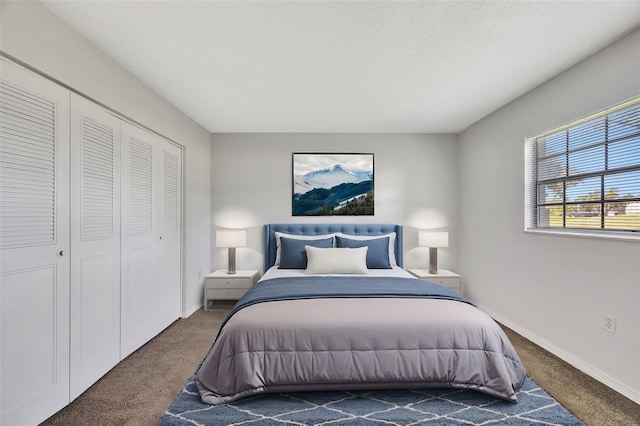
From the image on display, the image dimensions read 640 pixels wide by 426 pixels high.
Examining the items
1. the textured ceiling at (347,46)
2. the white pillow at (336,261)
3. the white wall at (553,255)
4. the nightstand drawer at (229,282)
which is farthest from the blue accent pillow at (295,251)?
the white wall at (553,255)

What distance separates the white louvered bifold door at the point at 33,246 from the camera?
5.13ft

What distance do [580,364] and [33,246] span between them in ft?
12.7

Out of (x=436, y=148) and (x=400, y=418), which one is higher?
(x=436, y=148)

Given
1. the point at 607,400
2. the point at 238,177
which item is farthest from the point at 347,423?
the point at 238,177

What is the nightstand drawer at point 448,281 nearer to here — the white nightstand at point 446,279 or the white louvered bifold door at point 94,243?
the white nightstand at point 446,279

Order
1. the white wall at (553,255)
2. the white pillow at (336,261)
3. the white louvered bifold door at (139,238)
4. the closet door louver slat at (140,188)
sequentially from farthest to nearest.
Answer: the white pillow at (336,261)
the closet door louver slat at (140,188)
the white louvered bifold door at (139,238)
the white wall at (553,255)

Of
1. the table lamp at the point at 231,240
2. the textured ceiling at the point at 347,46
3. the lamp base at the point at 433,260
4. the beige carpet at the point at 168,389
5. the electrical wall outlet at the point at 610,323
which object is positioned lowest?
the beige carpet at the point at 168,389

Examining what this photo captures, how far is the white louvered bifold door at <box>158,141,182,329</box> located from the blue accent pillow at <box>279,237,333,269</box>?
48.3 inches

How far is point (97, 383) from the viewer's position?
2.17 m

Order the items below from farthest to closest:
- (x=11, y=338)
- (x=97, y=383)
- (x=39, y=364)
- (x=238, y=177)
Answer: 1. (x=238, y=177)
2. (x=97, y=383)
3. (x=39, y=364)
4. (x=11, y=338)

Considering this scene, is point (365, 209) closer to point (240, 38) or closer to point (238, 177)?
point (238, 177)

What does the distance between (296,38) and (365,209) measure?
8.81ft

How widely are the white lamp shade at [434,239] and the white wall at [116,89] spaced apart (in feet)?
9.77

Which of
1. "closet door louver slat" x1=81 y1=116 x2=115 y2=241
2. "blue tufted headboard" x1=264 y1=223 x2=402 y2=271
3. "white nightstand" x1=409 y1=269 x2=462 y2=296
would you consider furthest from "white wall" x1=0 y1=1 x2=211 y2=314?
"white nightstand" x1=409 y1=269 x2=462 y2=296
